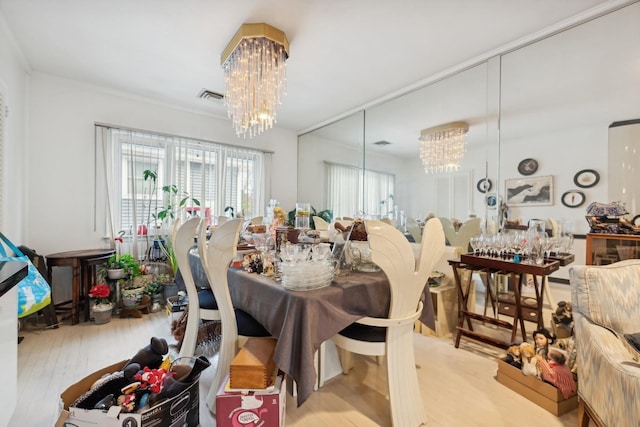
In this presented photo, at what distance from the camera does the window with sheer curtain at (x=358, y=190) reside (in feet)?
12.2

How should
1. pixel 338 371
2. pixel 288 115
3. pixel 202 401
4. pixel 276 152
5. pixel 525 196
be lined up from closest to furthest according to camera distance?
pixel 202 401
pixel 338 371
pixel 525 196
pixel 288 115
pixel 276 152

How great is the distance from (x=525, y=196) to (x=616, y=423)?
181 centimetres

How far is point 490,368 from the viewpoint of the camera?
6.56 ft

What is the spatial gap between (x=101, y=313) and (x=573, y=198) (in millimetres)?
4543

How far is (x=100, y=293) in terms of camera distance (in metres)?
2.80

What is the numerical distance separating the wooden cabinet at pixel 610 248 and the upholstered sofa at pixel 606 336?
20.4 inches

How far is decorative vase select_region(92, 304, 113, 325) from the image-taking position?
2764 mm

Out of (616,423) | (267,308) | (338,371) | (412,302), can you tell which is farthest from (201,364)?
(616,423)

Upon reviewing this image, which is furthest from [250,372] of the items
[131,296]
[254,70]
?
[131,296]

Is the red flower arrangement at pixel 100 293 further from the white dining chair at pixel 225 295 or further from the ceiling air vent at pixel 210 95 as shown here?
the ceiling air vent at pixel 210 95

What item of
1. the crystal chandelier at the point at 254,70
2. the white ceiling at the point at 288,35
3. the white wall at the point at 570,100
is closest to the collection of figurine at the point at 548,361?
the white wall at the point at 570,100

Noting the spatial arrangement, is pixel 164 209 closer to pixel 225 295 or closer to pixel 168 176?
pixel 168 176

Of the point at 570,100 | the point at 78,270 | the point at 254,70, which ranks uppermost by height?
the point at 254,70

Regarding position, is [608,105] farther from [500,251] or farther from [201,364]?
[201,364]
